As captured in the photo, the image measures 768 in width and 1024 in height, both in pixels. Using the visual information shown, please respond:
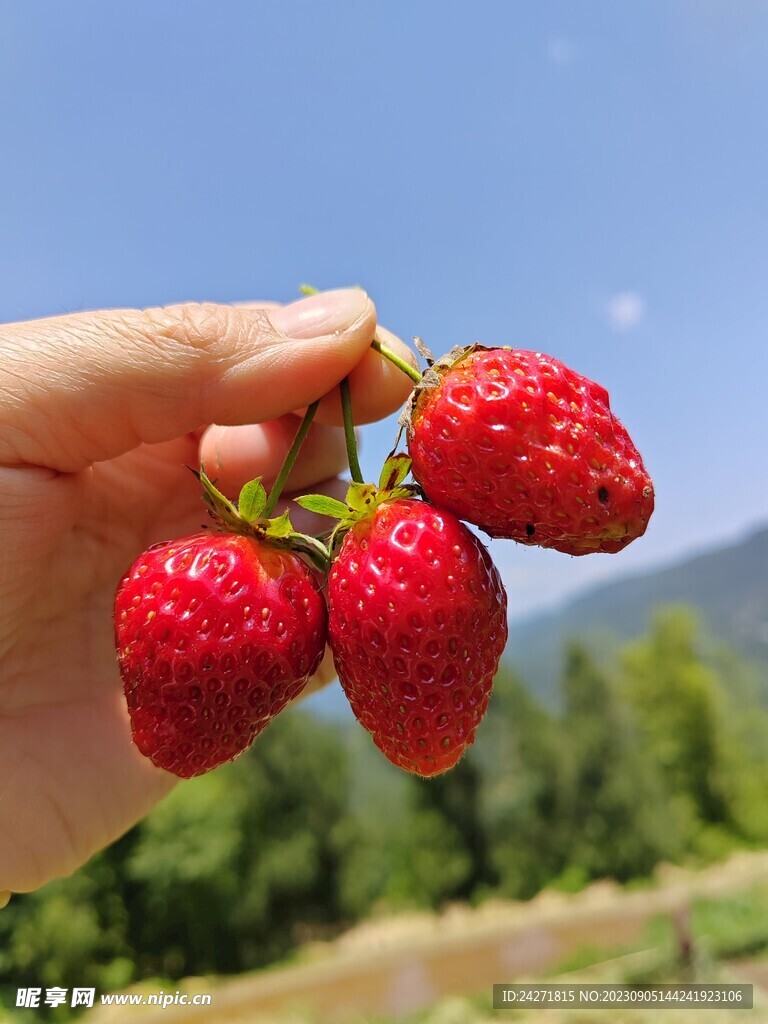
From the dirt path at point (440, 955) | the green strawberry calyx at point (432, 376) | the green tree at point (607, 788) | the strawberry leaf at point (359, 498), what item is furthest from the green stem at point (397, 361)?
the green tree at point (607, 788)

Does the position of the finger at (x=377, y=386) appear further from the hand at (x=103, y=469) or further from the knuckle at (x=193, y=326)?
the knuckle at (x=193, y=326)

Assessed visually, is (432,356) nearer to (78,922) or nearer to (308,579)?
(308,579)

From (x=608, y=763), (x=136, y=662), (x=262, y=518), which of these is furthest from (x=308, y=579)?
(x=608, y=763)

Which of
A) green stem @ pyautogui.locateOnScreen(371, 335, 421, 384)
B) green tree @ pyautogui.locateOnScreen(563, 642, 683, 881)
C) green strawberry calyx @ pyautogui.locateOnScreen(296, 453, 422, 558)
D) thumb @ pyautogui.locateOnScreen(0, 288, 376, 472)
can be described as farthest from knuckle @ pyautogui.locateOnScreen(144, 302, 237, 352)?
green tree @ pyautogui.locateOnScreen(563, 642, 683, 881)

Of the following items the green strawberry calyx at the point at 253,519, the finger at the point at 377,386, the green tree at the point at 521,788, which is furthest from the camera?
the green tree at the point at 521,788

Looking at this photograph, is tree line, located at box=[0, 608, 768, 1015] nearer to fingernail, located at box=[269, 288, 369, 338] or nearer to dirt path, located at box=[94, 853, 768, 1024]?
dirt path, located at box=[94, 853, 768, 1024]

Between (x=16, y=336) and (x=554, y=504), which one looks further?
(x=16, y=336)

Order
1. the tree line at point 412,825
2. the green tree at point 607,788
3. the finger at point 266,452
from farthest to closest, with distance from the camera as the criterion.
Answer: the green tree at point 607,788
the tree line at point 412,825
the finger at point 266,452
